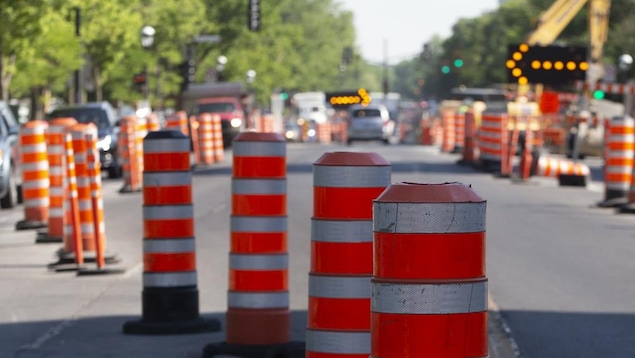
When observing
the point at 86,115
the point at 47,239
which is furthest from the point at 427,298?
the point at 86,115

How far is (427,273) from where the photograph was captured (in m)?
4.50

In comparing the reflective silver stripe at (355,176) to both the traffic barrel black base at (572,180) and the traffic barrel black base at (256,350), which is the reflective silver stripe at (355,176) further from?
the traffic barrel black base at (572,180)

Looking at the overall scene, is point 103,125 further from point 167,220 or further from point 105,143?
point 167,220

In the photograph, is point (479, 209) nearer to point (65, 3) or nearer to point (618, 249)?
point (618, 249)

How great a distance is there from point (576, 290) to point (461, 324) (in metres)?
8.42

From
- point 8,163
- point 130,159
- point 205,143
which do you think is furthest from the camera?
point 205,143

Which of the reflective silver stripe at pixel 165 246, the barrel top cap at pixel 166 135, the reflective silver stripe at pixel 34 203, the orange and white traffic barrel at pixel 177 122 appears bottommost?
the reflective silver stripe at pixel 34 203

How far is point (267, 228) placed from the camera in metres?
8.84

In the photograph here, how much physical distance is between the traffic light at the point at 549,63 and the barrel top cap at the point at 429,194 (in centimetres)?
3566

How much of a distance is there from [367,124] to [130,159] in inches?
1595

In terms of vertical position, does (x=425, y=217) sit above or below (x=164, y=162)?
above

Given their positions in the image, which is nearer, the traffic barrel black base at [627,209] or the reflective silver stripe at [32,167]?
the reflective silver stripe at [32,167]

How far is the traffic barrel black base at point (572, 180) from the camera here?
30016mm

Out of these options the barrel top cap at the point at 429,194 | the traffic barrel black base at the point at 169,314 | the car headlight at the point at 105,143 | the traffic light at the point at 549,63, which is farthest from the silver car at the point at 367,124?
the barrel top cap at the point at 429,194
